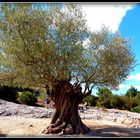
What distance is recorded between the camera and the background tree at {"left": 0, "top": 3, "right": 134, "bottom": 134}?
11.8m

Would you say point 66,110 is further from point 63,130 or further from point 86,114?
point 86,114

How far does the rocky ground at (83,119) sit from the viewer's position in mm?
13141

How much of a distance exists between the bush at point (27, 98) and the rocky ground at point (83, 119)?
1.61 meters

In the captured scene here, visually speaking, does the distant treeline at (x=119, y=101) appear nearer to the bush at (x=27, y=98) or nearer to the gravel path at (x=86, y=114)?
the gravel path at (x=86, y=114)

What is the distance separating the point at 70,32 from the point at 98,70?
172 centimetres

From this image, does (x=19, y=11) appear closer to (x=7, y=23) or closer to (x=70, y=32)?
(x=7, y=23)

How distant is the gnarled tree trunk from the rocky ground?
51 cm

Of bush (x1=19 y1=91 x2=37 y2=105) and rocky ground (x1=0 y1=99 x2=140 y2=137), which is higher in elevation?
bush (x1=19 y1=91 x2=37 y2=105)

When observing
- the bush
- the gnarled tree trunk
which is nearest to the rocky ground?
the gnarled tree trunk

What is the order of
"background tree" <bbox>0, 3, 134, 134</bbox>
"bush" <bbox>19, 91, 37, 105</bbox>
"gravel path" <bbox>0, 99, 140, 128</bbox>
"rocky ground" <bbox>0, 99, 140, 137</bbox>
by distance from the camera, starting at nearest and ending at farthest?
1. "background tree" <bbox>0, 3, 134, 134</bbox>
2. "rocky ground" <bbox>0, 99, 140, 137</bbox>
3. "gravel path" <bbox>0, 99, 140, 128</bbox>
4. "bush" <bbox>19, 91, 37, 105</bbox>

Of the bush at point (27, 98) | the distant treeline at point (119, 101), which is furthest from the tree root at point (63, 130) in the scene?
the bush at point (27, 98)

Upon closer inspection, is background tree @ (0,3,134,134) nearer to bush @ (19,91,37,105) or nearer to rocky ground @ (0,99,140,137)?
rocky ground @ (0,99,140,137)

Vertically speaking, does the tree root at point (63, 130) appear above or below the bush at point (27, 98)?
below

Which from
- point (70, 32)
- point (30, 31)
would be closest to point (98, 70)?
point (70, 32)
